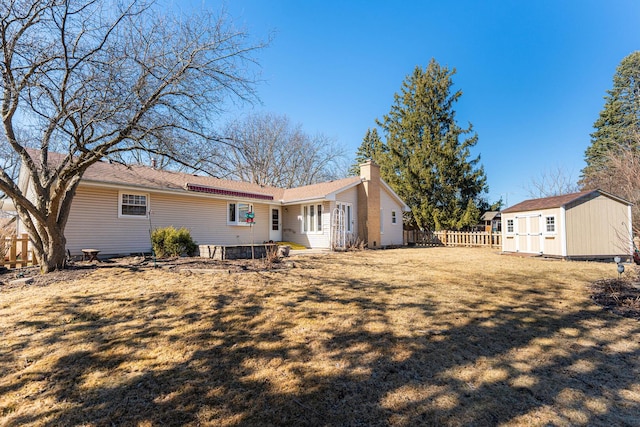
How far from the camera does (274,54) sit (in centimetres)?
788

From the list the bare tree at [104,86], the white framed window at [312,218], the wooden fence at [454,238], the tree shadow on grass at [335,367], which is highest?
the bare tree at [104,86]

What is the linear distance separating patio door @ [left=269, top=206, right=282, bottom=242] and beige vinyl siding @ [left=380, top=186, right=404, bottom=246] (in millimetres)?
6555

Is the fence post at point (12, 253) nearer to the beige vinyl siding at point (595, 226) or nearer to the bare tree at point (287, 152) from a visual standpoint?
the beige vinyl siding at point (595, 226)

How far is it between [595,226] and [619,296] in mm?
8226

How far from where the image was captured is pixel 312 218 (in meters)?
16.7

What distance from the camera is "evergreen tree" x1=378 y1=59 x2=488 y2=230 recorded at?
23750 millimetres

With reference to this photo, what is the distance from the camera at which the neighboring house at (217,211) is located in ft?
35.8

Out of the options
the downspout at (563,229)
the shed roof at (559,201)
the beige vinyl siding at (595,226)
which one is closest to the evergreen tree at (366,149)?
the shed roof at (559,201)

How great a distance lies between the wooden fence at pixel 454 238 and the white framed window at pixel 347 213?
792 cm

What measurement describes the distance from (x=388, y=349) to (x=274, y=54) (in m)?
7.52

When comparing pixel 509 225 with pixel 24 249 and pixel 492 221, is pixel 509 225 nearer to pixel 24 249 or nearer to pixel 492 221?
pixel 492 221

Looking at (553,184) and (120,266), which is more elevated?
(553,184)

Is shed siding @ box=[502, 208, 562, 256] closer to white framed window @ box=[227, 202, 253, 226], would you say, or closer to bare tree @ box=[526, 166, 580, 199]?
white framed window @ box=[227, 202, 253, 226]

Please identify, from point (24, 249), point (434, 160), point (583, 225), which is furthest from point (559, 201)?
point (24, 249)
